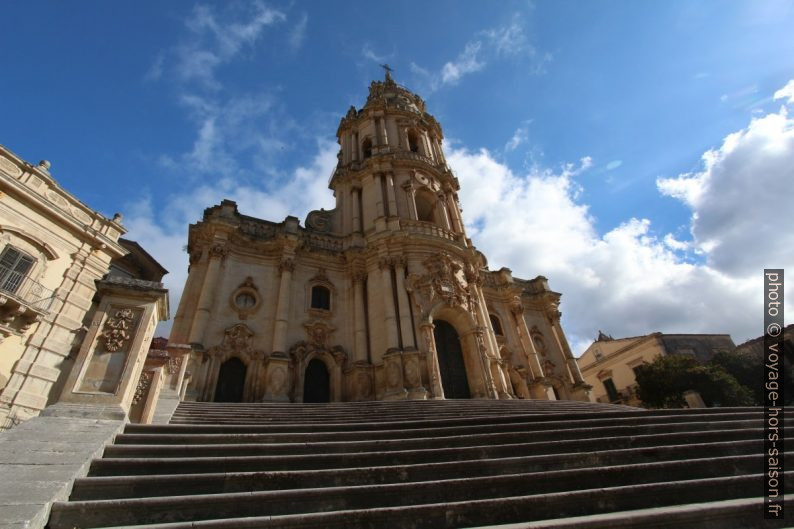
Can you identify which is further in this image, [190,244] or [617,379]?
[617,379]

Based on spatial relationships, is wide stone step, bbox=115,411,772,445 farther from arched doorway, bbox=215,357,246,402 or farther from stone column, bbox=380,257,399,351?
arched doorway, bbox=215,357,246,402

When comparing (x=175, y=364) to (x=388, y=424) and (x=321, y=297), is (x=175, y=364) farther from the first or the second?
(x=321, y=297)

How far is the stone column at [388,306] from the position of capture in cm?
1717

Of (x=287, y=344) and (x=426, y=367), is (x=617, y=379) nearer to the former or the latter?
(x=426, y=367)

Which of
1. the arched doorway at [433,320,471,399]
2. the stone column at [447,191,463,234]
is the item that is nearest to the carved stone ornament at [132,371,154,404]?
the arched doorway at [433,320,471,399]

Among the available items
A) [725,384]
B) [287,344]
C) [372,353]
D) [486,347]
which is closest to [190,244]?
[287,344]

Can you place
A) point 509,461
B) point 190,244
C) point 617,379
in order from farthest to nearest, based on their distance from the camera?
point 617,379 < point 190,244 < point 509,461

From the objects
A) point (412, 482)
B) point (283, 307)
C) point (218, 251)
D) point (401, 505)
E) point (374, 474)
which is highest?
point (218, 251)

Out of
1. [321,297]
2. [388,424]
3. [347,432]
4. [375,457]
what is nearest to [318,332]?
[321,297]

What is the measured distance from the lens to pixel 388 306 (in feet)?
59.8

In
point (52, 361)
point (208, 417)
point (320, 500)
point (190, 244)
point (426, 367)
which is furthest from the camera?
point (190, 244)

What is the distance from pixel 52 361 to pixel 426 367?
12.8 meters

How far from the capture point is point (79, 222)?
14.0m

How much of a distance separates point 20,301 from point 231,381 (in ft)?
23.9
